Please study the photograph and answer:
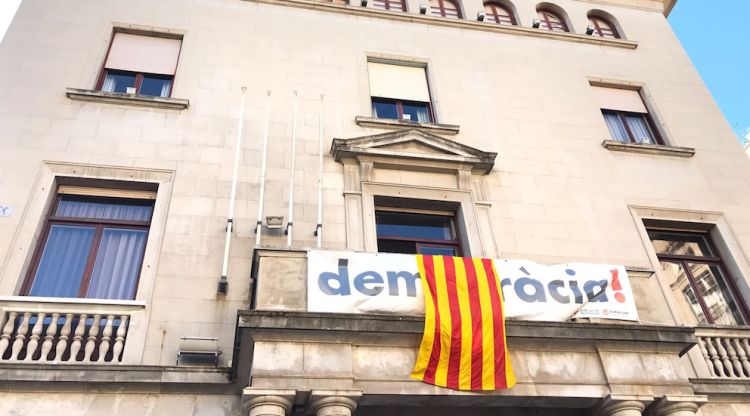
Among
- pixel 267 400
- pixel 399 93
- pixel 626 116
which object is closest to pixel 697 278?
pixel 626 116

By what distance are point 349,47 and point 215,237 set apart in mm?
6646

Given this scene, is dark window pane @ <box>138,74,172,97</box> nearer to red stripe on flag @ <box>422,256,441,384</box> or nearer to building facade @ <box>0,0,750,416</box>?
building facade @ <box>0,0,750,416</box>

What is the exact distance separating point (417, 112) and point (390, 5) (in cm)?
402

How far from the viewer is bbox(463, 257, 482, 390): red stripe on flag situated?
8617mm

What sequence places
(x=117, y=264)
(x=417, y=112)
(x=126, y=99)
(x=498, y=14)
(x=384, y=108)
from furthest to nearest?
(x=498, y=14) → (x=417, y=112) → (x=384, y=108) → (x=126, y=99) → (x=117, y=264)

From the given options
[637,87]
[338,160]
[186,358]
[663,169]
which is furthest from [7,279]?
[637,87]

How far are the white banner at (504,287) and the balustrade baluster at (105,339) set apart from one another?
122 inches

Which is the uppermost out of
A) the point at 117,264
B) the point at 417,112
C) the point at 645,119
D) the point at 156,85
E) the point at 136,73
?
the point at 645,119

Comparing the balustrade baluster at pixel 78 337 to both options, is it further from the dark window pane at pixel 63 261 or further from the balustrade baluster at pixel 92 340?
the dark window pane at pixel 63 261

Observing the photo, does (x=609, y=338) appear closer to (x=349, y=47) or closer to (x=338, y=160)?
(x=338, y=160)

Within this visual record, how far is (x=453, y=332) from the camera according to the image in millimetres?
8859

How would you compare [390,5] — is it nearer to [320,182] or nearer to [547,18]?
[547,18]

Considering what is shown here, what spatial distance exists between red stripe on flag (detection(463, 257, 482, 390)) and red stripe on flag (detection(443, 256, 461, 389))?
0.21m

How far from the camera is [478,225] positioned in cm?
1210
